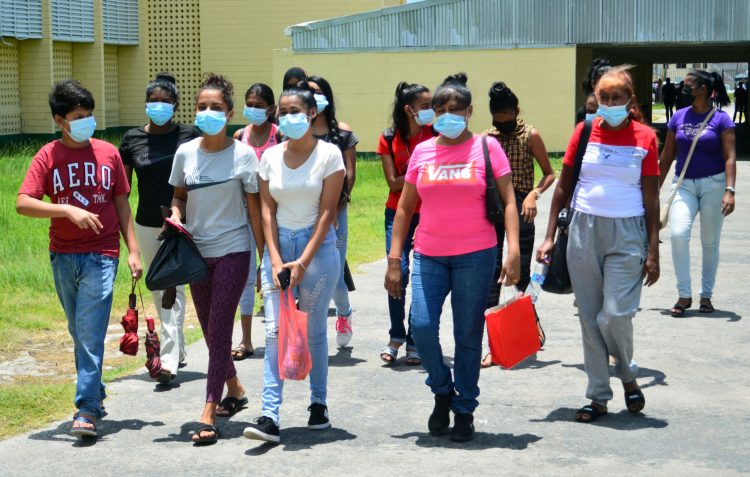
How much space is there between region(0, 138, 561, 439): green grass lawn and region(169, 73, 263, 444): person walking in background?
1130 mm

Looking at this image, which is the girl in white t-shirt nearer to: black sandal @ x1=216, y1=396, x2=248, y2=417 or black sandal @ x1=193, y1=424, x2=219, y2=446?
black sandal @ x1=193, y1=424, x2=219, y2=446

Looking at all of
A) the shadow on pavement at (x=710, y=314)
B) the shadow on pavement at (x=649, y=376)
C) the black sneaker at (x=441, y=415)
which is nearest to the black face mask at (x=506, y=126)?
the shadow on pavement at (x=649, y=376)

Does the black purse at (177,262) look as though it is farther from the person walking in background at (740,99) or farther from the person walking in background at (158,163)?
the person walking in background at (740,99)

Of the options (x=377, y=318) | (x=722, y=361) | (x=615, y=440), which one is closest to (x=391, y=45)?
(x=377, y=318)

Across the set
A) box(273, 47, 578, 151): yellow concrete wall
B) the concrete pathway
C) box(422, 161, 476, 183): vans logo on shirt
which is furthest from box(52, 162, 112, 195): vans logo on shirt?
box(273, 47, 578, 151): yellow concrete wall

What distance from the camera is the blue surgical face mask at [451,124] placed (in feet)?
20.0

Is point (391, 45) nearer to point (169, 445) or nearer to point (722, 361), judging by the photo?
point (722, 361)

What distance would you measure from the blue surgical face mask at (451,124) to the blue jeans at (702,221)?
411cm

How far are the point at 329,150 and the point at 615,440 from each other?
83.6 inches

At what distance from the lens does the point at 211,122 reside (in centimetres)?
640

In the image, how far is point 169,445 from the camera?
20.1ft

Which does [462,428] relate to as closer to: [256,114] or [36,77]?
[256,114]

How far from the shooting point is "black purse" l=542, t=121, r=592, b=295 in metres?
6.53

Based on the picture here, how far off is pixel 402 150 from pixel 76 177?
2.56 meters
